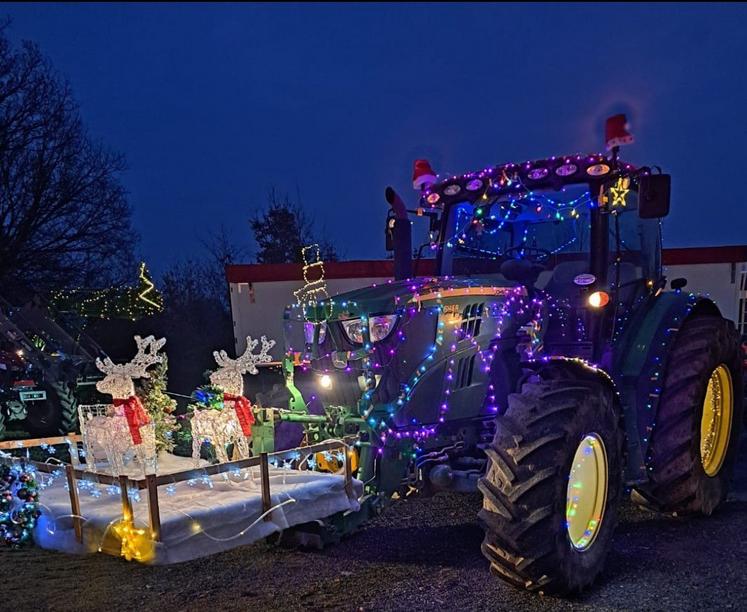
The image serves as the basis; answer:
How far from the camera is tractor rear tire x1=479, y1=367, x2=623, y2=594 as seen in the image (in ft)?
11.3

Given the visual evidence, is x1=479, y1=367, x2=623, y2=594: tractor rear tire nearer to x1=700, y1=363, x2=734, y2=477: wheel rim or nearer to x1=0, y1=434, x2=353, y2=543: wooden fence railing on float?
x1=0, y1=434, x2=353, y2=543: wooden fence railing on float

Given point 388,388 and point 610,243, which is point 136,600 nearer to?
point 388,388

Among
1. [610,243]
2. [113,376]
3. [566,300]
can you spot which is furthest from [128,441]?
[610,243]

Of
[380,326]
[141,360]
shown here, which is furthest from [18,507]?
[380,326]

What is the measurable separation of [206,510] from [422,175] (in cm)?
325

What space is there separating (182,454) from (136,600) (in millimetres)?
2374

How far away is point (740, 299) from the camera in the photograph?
50.2 ft

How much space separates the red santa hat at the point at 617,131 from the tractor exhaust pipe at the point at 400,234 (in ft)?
5.21

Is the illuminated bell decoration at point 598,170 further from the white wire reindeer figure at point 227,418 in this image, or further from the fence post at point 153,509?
the fence post at point 153,509

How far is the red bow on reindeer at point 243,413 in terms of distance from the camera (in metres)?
4.88

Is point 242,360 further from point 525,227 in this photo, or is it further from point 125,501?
point 525,227

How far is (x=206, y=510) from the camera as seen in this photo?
3.64 m

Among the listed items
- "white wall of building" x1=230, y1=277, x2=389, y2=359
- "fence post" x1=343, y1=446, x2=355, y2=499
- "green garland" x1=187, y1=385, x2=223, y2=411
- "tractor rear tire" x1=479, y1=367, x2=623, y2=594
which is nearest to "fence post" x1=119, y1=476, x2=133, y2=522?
"fence post" x1=343, y1=446, x2=355, y2=499

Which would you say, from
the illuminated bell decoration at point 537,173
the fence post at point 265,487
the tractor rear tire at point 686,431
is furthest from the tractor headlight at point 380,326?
the tractor rear tire at point 686,431
